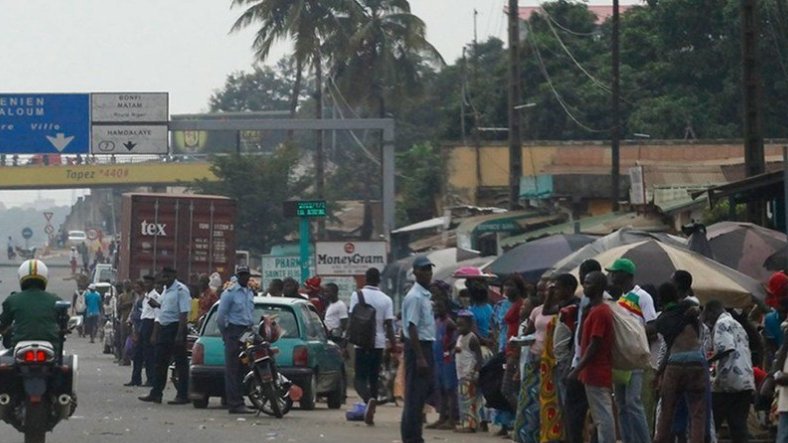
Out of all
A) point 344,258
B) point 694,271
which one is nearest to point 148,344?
point 344,258

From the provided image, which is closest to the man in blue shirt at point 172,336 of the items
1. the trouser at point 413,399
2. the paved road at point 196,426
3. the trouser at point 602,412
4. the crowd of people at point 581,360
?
the paved road at point 196,426

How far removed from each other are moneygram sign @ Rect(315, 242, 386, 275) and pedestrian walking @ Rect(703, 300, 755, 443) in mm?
19238

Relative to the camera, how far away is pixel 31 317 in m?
15.0

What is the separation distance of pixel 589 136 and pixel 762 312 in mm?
39474

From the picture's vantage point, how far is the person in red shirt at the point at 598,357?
13172 millimetres

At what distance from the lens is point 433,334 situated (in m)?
16.4

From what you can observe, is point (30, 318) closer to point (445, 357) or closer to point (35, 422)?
point (35, 422)

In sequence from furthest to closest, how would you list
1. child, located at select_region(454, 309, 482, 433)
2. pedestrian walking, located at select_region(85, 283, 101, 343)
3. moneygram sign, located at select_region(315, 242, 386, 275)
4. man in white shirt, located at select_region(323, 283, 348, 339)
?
pedestrian walking, located at select_region(85, 283, 101, 343) < moneygram sign, located at select_region(315, 242, 386, 275) < man in white shirt, located at select_region(323, 283, 348, 339) < child, located at select_region(454, 309, 482, 433)

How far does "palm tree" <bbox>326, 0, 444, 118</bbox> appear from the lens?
57.7 metres

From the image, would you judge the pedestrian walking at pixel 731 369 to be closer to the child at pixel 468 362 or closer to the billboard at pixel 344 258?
the child at pixel 468 362

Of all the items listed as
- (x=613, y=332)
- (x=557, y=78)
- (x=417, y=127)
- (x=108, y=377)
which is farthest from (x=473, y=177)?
(x=613, y=332)

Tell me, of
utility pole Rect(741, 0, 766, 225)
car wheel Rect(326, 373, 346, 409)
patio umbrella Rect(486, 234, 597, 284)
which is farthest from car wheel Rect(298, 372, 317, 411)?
utility pole Rect(741, 0, 766, 225)

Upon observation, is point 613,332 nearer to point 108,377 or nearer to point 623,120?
point 108,377

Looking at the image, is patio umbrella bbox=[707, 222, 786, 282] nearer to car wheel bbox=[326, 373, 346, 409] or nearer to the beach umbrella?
the beach umbrella
